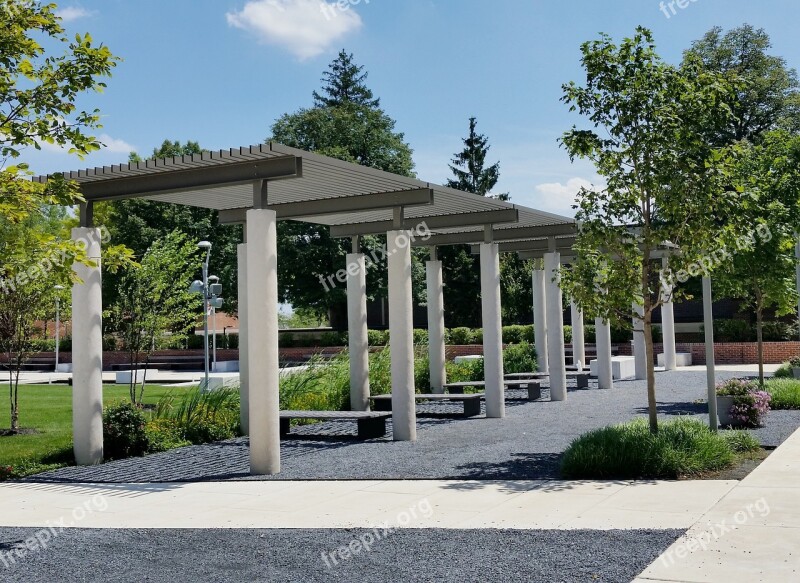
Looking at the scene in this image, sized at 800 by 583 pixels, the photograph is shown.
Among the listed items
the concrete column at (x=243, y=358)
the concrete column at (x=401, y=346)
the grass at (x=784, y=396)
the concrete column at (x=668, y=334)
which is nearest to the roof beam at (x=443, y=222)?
the concrete column at (x=401, y=346)

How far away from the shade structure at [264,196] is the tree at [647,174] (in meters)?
2.77

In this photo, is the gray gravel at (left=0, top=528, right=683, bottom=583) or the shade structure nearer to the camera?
the gray gravel at (left=0, top=528, right=683, bottom=583)

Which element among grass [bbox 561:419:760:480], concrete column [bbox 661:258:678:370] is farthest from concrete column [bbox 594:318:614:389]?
grass [bbox 561:419:760:480]

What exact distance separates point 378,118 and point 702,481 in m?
43.5

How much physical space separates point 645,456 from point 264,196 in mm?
5813

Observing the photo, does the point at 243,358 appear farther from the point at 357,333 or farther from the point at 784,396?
the point at 784,396

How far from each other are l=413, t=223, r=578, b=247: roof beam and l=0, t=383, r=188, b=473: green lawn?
23.2 ft

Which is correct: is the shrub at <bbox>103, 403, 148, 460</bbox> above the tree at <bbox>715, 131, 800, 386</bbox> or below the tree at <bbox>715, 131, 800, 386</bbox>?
below

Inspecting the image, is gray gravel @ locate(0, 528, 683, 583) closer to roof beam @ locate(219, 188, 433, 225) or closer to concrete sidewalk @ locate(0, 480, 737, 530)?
concrete sidewalk @ locate(0, 480, 737, 530)

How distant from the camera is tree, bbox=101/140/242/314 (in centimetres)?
4725

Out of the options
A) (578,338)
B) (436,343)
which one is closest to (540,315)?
(578,338)

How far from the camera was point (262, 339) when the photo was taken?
11.4 metres

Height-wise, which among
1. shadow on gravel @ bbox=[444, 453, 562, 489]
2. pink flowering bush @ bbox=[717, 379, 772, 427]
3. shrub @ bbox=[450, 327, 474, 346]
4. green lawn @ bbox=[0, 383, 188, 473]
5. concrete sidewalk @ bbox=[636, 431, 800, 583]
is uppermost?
shrub @ bbox=[450, 327, 474, 346]

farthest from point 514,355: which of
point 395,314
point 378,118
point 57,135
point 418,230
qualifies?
point 378,118
